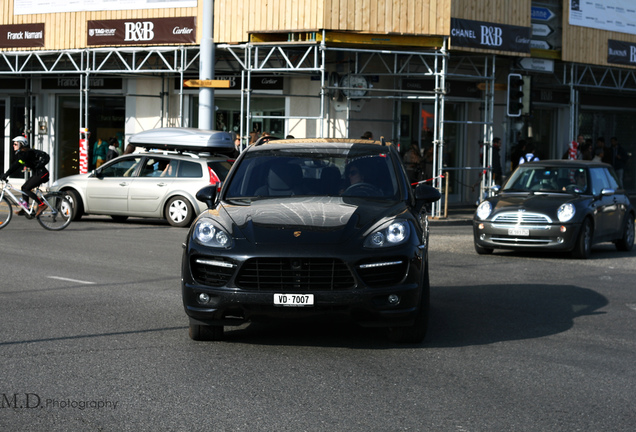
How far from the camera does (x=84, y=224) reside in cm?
1961

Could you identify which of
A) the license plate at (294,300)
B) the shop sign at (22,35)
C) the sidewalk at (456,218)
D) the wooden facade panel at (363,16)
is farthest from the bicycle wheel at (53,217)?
the license plate at (294,300)

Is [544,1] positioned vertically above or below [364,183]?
above

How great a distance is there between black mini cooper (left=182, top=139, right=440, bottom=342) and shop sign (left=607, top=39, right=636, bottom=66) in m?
22.1

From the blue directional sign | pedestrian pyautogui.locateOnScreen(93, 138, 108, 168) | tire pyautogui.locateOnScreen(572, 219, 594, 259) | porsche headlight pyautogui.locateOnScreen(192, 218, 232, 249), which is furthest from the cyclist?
the blue directional sign

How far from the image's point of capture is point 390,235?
716cm

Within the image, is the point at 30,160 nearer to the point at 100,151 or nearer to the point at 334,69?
the point at 334,69

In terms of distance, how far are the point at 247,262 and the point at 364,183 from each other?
1700 millimetres

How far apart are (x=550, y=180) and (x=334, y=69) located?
1015cm

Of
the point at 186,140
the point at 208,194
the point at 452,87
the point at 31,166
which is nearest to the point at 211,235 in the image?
the point at 208,194

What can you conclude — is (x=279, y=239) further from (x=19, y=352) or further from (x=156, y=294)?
(x=156, y=294)

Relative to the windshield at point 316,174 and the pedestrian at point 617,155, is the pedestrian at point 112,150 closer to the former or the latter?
the pedestrian at point 617,155

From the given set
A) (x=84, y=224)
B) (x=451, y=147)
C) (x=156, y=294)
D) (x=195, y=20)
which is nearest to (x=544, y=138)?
(x=451, y=147)

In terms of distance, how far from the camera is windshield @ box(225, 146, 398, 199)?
322 inches

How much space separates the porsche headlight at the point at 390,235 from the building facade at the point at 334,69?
14.2 meters
